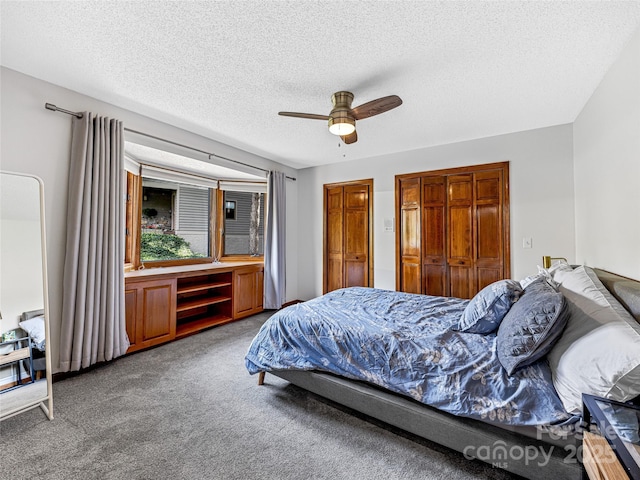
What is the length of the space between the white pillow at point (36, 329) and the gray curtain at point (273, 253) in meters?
2.75

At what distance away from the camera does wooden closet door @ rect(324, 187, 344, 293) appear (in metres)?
4.79

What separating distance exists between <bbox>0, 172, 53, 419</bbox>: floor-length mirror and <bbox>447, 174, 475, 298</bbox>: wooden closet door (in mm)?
4154

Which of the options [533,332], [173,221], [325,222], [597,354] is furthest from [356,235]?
[597,354]

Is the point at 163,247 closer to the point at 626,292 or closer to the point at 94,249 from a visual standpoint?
the point at 94,249

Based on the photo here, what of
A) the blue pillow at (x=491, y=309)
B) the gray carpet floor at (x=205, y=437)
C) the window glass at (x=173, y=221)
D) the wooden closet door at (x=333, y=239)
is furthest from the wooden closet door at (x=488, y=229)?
the window glass at (x=173, y=221)

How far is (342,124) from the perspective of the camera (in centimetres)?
240

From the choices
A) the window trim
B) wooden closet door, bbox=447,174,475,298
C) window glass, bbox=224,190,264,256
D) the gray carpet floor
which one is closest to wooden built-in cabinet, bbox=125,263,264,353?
the window trim

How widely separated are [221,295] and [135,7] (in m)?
3.47

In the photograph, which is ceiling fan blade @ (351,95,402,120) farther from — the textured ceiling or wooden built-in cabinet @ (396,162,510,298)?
wooden built-in cabinet @ (396,162,510,298)

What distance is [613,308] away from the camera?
4.52ft

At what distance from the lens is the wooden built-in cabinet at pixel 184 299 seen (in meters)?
3.04

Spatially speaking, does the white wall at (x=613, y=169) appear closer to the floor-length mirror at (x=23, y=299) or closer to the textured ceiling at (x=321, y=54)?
the textured ceiling at (x=321, y=54)

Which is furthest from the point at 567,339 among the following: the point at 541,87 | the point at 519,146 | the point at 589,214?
the point at 519,146

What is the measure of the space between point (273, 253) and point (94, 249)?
2.40 metres
